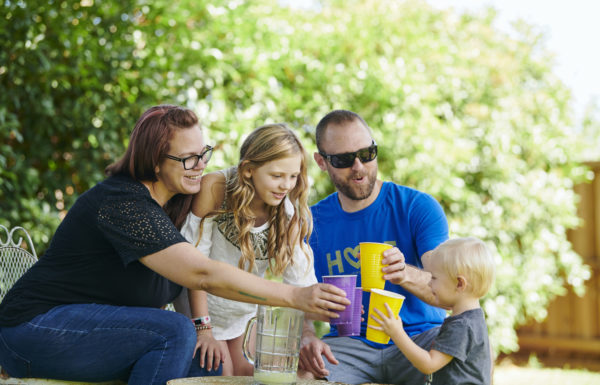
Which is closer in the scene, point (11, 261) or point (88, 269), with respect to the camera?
point (88, 269)

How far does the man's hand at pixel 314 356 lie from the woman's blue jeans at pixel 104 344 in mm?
640

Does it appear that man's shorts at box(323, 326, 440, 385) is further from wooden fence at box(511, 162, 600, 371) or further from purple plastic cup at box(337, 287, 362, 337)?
wooden fence at box(511, 162, 600, 371)

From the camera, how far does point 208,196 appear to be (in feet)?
9.84

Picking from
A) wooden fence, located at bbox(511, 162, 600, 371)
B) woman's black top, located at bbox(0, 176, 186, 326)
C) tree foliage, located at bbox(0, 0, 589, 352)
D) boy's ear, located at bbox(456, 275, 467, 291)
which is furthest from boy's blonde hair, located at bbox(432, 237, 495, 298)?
wooden fence, located at bbox(511, 162, 600, 371)

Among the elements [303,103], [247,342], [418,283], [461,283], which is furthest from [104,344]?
[303,103]

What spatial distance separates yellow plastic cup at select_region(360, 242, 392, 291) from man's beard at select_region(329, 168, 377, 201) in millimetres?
912

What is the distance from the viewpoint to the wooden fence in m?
7.85

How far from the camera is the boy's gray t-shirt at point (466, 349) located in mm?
2576

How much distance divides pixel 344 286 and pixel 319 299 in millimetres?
173

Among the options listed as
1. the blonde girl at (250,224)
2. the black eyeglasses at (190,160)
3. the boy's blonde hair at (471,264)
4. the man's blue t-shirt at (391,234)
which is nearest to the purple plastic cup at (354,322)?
the boy's blonde hair at (471,264)

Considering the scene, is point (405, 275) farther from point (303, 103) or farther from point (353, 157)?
point (303, 103)

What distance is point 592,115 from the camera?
14.8m

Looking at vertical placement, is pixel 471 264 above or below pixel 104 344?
above

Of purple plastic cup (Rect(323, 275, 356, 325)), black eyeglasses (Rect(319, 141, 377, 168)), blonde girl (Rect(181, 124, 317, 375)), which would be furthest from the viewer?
black eyeglasses (Rect(319, 141, 377, 168))
